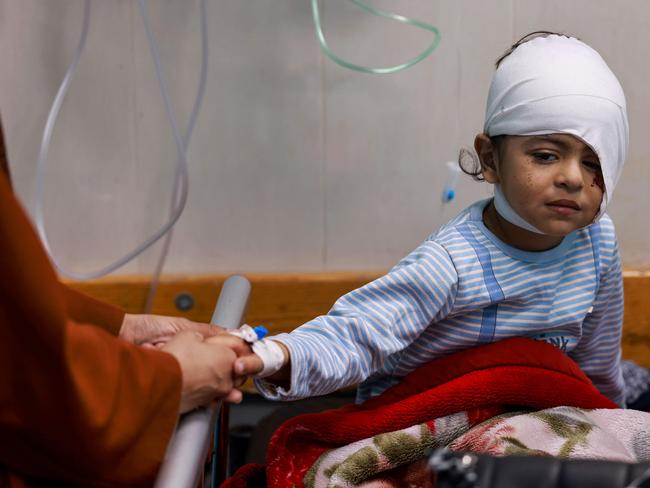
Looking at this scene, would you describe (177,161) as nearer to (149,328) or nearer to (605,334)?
(149,328)

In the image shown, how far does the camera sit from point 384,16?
1704 mm

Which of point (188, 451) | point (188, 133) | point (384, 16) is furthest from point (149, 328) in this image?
point (384, 16)

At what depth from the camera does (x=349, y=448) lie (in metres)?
1.05

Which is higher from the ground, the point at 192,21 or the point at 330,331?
the point at 192,21

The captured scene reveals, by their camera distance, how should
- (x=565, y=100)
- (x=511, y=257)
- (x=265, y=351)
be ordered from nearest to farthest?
(x=265, y=351), (x=565, y=100), (x=511, y=257)

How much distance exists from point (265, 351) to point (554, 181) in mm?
415

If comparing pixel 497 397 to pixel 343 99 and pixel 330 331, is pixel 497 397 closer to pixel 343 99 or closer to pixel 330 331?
pixel 330 331

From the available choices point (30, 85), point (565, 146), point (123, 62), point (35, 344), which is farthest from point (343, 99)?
point (35, 344)

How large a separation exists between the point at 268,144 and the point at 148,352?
1.00m

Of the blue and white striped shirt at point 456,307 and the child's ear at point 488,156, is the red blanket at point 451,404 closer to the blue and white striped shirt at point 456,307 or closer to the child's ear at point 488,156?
the blue and white striped shirt at point 456,307

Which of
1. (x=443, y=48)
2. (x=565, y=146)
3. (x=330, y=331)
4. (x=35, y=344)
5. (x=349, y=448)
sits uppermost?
(x=443, y=48)

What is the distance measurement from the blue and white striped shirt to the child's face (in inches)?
3.3

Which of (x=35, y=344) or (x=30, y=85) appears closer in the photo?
(x=35, y=344)

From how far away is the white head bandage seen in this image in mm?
1069
